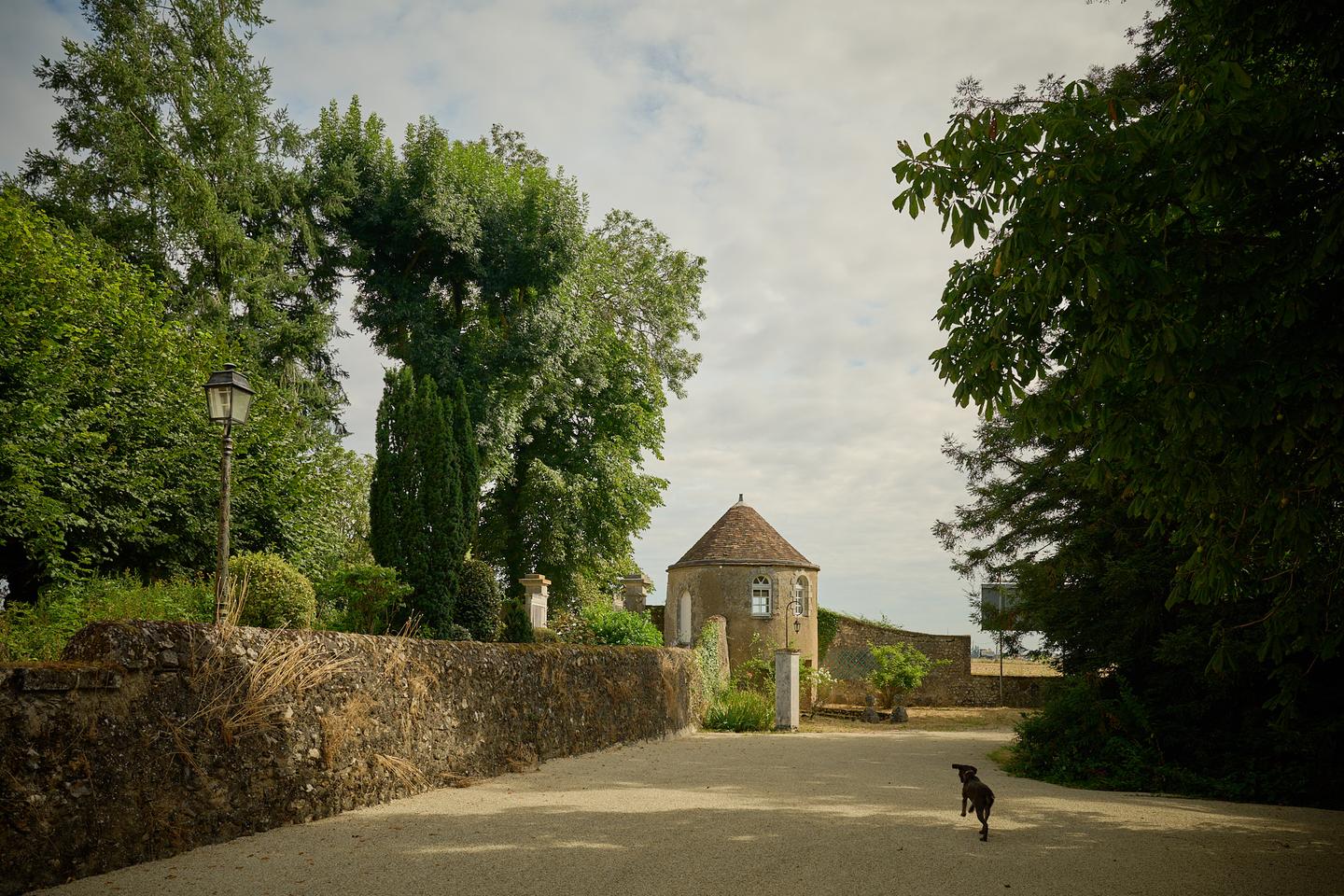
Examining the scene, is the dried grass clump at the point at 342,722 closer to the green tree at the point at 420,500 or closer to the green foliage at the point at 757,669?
the green tree at the point at 420,500

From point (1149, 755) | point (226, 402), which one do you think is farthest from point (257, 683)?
point (1149, 755)

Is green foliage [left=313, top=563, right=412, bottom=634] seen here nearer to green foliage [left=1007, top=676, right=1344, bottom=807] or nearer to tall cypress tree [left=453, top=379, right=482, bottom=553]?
tall cypress tree [left=453, top=379, right=482, bottom=553]

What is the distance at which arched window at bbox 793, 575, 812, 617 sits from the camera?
26.3 metres

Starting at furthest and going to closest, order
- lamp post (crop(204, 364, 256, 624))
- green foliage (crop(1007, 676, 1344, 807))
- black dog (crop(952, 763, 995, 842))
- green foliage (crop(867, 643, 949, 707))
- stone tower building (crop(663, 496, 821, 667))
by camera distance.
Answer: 1. green foliage (crop(867, 643, 949, 707))
2. stone tower building (crop(663, 496, 821, 667))
3. lamp post (crop(204, 364, 256, 624))
4. green foliage (crop(1007, 676, 1344, 807))
5. black dog (crop(952, 763, 995, 842))

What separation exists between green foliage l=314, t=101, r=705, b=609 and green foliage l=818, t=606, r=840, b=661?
6710 mm

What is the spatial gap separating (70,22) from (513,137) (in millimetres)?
12522

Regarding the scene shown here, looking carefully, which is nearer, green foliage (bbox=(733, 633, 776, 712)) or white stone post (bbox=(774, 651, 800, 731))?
white stone post (bbox=(774, 651, 800, 731))

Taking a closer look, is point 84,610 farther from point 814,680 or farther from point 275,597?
point 814,680

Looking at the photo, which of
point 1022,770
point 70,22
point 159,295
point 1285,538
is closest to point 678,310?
point 159,295

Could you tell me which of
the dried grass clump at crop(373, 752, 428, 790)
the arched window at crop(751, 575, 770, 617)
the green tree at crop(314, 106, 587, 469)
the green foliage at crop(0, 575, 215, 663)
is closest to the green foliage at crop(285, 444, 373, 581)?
the green tree at crop(314, 106, 587, 469)

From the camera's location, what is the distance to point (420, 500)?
674 inches

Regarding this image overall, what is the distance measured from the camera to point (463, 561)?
1766cm

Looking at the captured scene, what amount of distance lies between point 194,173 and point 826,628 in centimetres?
2179

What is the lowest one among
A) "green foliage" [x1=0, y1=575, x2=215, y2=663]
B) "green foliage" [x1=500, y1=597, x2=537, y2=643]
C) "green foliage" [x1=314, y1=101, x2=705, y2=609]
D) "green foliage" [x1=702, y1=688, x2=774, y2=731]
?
"green foliage" [x1=702, y1=688, x2=774, y2=731]
